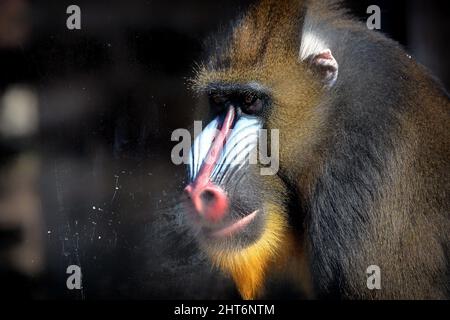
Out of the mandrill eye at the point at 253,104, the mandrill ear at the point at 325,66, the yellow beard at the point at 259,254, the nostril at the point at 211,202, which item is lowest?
the yellow beard at the point at 259,254

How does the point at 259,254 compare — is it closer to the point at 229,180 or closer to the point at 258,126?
the point at 229,180

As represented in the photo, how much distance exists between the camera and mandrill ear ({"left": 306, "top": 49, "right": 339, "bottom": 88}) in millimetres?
3037

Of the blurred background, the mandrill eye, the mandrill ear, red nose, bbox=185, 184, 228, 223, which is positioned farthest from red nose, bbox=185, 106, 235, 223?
the blurred background

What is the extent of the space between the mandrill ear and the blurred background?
66cm

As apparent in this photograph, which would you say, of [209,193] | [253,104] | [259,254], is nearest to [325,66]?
[253,104]

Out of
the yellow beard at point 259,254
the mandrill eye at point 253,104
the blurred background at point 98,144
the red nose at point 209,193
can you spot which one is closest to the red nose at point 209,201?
the red nose at point 209,193

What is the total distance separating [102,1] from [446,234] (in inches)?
80.1

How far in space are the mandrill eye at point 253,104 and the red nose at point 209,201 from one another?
15.5 inches

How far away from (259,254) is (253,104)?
67cm

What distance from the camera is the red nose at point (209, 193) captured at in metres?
2.90

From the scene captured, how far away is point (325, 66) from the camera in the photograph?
10.0 feet

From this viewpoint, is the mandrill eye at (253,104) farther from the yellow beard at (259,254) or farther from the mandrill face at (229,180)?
the yellow beard at (259,254)

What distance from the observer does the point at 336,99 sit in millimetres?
3090

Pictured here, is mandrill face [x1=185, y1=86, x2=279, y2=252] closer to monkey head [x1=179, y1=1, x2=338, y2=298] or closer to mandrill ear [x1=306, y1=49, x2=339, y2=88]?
monkey head [x1=179, y1=1, x2=338, y2=298]
